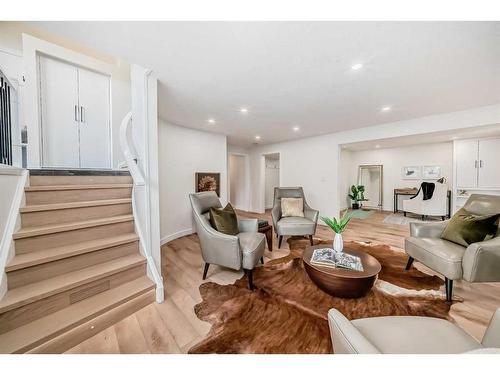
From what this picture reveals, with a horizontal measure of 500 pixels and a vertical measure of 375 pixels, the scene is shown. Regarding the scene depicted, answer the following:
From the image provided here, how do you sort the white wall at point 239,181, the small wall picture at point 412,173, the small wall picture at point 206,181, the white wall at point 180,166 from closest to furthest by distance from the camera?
the white wall at point 180,166, the small wall picture at point 206,181, the small wall picture at point 412,173, the white wall at point 239,181

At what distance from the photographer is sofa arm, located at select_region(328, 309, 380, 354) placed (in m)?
0.64

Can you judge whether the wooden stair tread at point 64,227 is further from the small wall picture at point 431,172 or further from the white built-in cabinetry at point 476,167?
the small wall picture at point 431,172

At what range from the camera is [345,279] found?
1.62 metres

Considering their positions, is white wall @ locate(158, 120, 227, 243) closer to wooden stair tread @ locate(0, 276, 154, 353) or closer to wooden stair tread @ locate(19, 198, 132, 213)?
wooden stair tread @ locate(19, 198, 132, 213)

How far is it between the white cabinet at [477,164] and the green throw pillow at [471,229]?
3976mm

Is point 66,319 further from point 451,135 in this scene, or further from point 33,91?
point 451,135

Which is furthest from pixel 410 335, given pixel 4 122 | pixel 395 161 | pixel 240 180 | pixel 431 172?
pixel 395 161

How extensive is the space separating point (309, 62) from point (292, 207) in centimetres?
240

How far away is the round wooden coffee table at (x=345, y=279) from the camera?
1.61 meters

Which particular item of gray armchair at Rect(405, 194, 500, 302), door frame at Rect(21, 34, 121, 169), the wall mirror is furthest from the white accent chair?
door frame at Rect(21, 34, 121, 169)

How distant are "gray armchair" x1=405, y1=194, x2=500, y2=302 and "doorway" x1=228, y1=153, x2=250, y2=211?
16.4 ft

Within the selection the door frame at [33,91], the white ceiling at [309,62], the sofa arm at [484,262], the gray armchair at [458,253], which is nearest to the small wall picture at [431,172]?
the white ceiling at [309,62]

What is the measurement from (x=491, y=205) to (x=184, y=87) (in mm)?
3756
